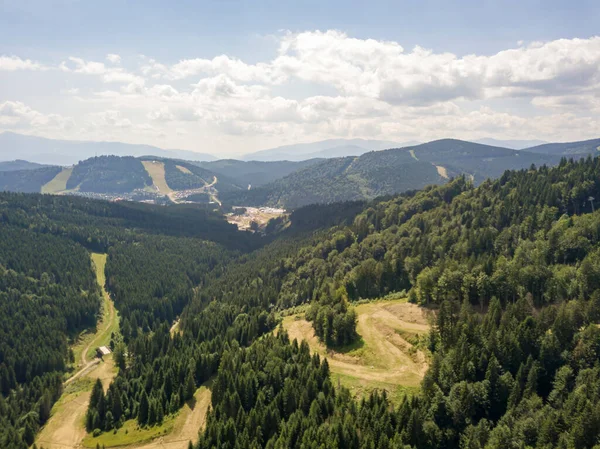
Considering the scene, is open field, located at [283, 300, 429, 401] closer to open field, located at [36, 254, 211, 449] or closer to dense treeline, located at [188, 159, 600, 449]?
dense treeline, located at [188, 159, 600, 449]

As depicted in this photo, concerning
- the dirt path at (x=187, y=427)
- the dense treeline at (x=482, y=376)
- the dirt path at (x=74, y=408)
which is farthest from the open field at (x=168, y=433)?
the dirt path at (x=74, y=408)

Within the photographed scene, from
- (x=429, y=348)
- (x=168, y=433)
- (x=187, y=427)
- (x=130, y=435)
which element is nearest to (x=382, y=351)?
(x=429, y=348)

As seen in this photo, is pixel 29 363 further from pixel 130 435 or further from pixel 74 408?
pixel 130 435

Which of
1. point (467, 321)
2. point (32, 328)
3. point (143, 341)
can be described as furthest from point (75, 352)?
point (467, 321)

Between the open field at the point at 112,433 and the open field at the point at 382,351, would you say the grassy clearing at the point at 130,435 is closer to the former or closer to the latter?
the open field at the point at 112,433

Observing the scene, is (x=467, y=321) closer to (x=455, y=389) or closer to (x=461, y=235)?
(x=455, y=389)

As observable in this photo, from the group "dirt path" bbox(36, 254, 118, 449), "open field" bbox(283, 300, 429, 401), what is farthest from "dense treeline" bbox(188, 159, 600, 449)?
"dirt path" bbox(36, 254, 118, 449)
